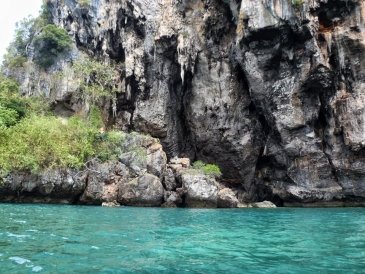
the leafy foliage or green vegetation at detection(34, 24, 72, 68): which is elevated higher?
green vegetation at detection(34, 24, 72, 68)

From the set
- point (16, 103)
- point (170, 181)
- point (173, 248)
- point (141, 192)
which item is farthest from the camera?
point (16, 103)

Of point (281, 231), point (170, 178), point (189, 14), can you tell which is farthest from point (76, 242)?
point (189, 14)

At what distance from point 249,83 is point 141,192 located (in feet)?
42.9

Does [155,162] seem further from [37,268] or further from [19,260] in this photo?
[37,268]

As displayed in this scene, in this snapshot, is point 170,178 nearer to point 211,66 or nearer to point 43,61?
point 211,66

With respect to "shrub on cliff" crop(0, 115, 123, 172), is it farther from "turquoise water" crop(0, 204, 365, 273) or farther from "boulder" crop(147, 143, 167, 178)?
"turquoise water" crop(0, 204, 365, 273)

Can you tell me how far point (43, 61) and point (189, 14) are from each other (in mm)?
16115

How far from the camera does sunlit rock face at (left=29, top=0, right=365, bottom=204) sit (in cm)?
2984

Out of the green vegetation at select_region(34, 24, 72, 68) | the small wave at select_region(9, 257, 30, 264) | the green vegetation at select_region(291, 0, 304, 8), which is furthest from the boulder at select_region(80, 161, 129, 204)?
the small wave at select_region(9, 257, 30, 264)

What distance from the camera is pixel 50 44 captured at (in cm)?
4012

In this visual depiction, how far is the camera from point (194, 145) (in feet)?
123

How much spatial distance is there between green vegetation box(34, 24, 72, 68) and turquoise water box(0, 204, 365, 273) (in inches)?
1123

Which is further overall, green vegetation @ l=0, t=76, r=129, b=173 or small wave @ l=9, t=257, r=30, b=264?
green vegetation @ l=0, t=76, r=129, b=173

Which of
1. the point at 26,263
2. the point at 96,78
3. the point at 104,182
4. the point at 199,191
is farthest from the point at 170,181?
the point at 26,263
